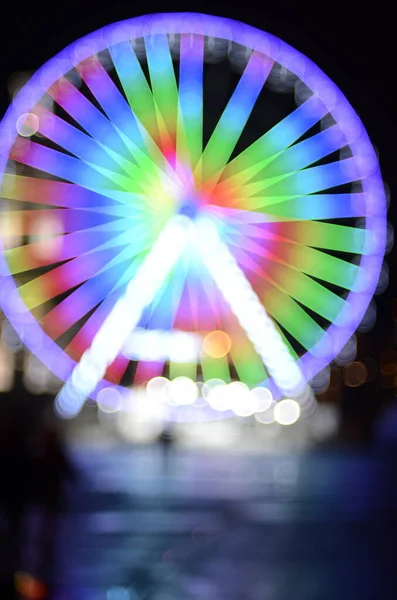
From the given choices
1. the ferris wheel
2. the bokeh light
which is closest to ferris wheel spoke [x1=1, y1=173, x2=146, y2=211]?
the ferris wheel

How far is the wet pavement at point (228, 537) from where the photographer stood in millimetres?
8633

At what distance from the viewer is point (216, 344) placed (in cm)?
1495

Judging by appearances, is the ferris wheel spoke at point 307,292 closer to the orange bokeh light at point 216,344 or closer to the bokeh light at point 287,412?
the orange bokeh light at point 216,344

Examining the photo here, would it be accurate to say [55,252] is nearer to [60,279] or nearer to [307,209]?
[60,279]

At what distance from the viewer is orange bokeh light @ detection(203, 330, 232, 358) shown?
47.6ft

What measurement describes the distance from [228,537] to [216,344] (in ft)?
11.7

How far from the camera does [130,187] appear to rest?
14086 mm

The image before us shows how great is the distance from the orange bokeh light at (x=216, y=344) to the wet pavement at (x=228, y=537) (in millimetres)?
1871

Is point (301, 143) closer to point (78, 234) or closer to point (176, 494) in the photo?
point (78, 234)

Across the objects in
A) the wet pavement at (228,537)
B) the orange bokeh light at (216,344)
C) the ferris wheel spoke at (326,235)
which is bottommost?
the wet pavement at (228,537)

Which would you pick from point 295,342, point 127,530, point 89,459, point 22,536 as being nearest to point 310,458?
point 89,459

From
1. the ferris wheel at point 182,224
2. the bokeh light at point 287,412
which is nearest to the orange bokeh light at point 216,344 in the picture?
the ferris wheel at point 182,224

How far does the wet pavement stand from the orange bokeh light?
73.7 inches

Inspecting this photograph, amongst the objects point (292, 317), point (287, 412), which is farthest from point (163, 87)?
point (287, 412)
